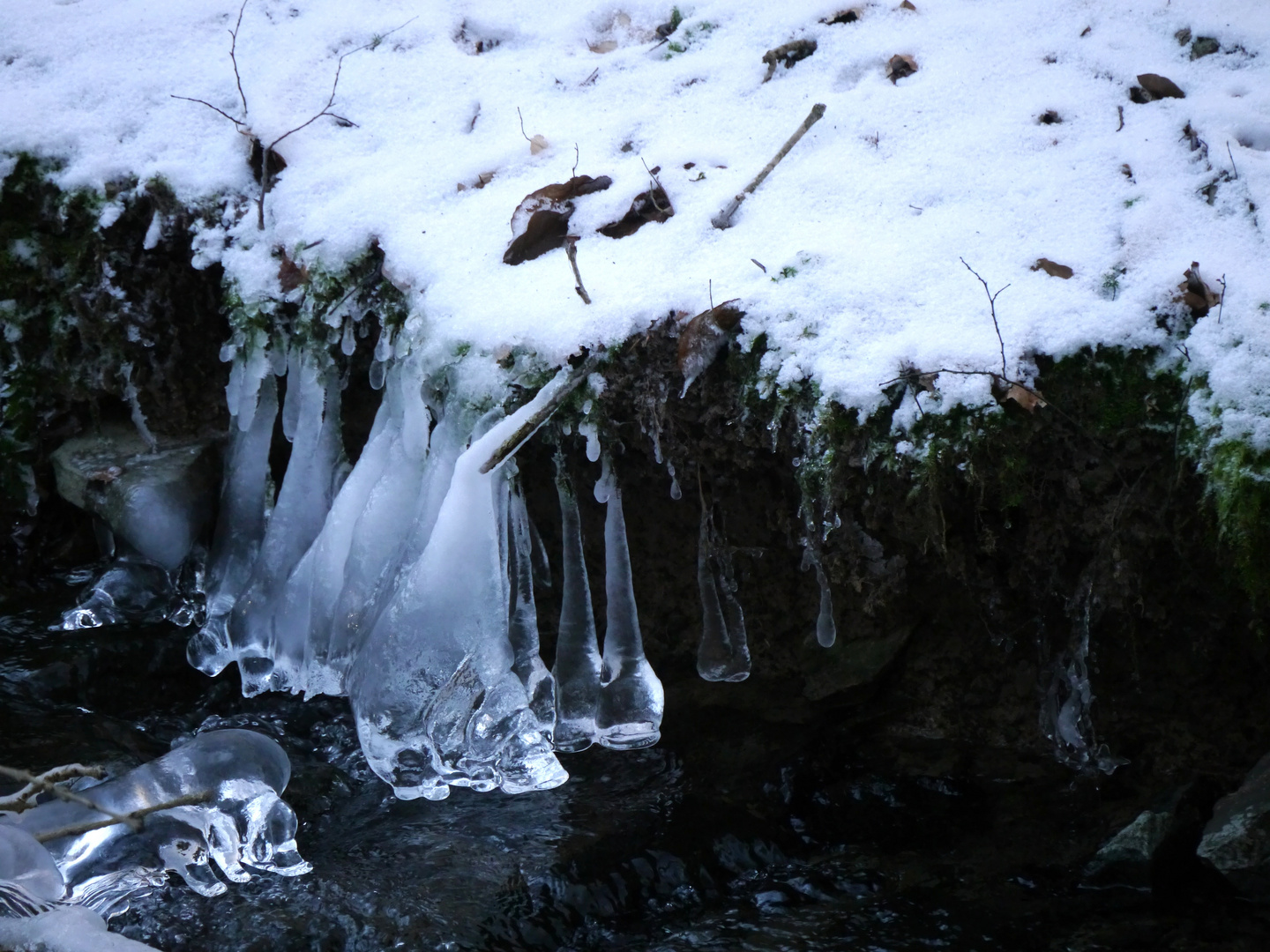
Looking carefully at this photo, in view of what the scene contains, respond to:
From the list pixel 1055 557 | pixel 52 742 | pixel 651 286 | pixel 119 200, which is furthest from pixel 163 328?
pixel 1055 557

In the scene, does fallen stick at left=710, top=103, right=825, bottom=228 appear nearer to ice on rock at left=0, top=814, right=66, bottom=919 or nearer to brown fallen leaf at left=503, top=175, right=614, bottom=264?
brown fallen leaf at left=503, top=175, right=614, bottom=264

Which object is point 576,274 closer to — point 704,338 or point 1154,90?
point 704,338

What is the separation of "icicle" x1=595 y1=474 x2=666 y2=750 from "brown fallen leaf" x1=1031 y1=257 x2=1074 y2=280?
1160 millimetres

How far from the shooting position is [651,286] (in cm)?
276

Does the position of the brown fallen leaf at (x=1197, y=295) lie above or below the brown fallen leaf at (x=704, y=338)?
above

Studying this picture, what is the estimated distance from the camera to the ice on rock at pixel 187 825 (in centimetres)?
237

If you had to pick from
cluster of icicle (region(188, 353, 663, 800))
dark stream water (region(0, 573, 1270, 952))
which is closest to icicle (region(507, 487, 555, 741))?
cluster of icicle (region(188, 353, 663, 800))

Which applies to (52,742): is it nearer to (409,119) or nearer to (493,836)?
(493,836)

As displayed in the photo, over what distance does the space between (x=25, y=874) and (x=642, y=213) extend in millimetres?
2125

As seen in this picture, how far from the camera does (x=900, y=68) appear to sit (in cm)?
334

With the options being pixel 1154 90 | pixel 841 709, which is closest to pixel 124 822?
pixel 841 709

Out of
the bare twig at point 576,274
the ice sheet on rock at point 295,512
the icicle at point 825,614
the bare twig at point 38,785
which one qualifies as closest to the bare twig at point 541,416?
the bare twig at point 576,274

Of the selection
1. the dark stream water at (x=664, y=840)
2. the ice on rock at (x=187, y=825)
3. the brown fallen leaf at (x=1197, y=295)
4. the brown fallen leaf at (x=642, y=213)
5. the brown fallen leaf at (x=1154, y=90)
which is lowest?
the dark stream water at (x=664, y=840)

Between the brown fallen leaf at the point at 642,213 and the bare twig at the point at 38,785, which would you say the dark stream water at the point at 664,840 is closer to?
the bare twig at the point at 38,785
